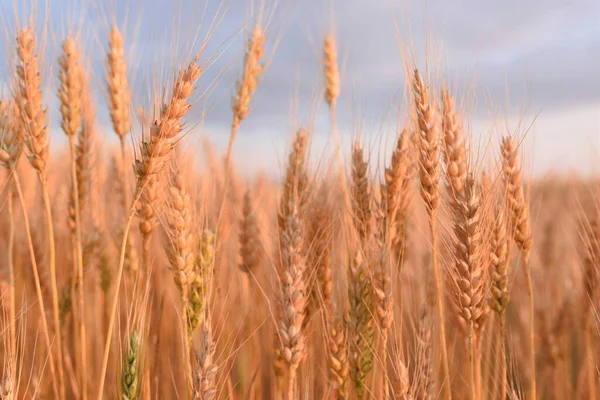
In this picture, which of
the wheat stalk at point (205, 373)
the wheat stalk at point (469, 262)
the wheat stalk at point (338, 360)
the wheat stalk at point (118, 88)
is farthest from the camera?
the wheat stalk at point (118, 88)

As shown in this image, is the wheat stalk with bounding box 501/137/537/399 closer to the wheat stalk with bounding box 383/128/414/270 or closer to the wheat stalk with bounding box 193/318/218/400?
the wheat stalk with bounding box 383/128/414/270

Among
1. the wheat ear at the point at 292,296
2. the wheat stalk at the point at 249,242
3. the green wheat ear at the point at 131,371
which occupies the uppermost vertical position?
the wheat stalk at the point at 249,242

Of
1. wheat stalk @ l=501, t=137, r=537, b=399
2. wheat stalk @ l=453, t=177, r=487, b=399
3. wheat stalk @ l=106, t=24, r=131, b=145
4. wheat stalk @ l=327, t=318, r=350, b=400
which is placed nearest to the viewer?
wheat stalk @ l=453, t=177, r=487, b=399

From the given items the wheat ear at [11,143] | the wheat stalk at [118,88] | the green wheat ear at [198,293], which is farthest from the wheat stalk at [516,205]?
the wheat ear at [11,143]

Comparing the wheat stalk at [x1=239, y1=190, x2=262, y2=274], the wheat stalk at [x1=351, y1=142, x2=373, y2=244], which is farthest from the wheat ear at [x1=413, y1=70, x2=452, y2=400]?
the wheat stalk at [x1=239, y1=190, x2=262, y2=274]

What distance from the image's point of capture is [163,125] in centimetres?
184

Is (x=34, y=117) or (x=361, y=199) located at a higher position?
(x=34, y=117)

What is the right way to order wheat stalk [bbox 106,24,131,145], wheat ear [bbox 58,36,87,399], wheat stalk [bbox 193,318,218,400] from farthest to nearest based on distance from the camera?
wheat stalk [bbox 106,24,131,145], wheat ear [bbox 58,36,87,399], wheat stalk [bbox 193,318,218,400]

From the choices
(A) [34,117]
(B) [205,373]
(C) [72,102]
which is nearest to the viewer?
(B) [205,373]

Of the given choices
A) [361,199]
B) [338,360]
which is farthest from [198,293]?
[361,199]

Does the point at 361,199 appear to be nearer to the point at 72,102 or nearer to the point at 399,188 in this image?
the point at 399,188

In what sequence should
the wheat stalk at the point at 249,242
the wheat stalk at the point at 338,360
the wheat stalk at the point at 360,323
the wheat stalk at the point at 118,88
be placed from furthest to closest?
1. the wheat stalk at the point at 249,242
2. the wheat stalk at the point at 118,88
3. the wheat stalk at the point at 360,323
4. the wheat stalk at the point at 338,360

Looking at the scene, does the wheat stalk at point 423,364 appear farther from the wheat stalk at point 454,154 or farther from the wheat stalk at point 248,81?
the wheat stalk at point 248,81

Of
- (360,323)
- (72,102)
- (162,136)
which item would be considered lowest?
(360,323)
